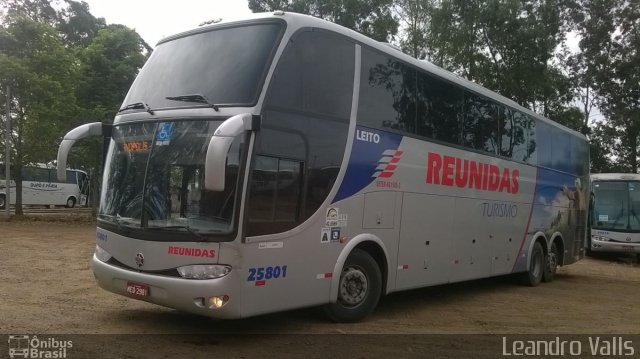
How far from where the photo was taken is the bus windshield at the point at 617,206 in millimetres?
19984

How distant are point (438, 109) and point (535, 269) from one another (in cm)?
583

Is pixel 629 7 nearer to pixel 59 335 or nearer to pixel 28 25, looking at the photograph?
pixel 28 25

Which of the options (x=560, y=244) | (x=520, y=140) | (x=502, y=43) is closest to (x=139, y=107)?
(x=520, y=140)

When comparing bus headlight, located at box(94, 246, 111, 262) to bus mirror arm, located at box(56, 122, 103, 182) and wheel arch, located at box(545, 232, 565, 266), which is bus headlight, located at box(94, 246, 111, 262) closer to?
bus mirror arm, located at box(56, 122, 103, 182)

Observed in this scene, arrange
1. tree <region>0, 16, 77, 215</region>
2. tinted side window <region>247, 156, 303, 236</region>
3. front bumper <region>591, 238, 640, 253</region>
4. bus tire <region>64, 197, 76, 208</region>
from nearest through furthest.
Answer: tinted side window <region>247, 156, 303, 236</region>, front bumper <region>591, 238, 640, 253</region>, tree <region>0, 16, 77, 215</region>, bus tire <region>64, 197, 76, 208</region>

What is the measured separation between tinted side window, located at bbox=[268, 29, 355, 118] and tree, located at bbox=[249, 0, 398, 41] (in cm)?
1956

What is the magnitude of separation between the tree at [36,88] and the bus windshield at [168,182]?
17.1m

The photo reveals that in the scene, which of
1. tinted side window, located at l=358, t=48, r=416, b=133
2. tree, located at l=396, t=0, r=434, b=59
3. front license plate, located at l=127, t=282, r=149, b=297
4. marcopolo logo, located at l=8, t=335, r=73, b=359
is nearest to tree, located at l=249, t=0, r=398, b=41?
tree, located at l=396, t=0, r=434, b=59

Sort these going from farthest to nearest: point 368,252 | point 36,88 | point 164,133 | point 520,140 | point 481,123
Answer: point 36,88 → point 520,140 → point 481,123 → point 368,252 → point 164,133

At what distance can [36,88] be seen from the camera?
844 inches

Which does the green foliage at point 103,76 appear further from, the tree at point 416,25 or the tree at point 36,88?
the tree at point 416,25

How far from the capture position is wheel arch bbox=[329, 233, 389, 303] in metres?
6.75

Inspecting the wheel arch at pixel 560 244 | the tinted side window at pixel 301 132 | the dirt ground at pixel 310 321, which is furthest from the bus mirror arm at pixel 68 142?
the wheel arch at pixel 560 244

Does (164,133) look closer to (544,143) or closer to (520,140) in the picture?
(520,140)
